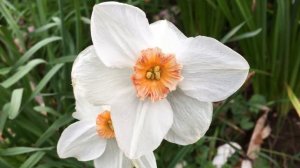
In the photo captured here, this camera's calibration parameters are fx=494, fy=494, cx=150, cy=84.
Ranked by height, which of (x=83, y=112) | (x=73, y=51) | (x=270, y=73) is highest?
(x=83, y=112)

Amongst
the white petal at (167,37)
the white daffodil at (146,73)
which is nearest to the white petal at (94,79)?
the white daffodil at (146,73)

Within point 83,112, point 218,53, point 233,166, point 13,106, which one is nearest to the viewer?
point 218,53

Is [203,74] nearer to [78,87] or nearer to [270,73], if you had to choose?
[78,87]

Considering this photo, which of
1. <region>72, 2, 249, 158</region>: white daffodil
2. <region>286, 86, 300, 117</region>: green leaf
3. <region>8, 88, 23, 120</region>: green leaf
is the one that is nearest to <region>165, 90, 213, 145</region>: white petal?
<region>72, 2, 249, 158</region>: white daffodil

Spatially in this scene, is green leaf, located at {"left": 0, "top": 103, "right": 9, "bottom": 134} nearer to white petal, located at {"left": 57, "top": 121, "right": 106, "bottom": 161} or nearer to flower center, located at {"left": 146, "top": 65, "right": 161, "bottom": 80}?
white petal, located at {"left": 57, "top": 121, "right": 106, "bottom": 161}

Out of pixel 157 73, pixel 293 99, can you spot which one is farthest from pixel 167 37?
pixel 293 99

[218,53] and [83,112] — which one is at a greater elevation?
[218,53]

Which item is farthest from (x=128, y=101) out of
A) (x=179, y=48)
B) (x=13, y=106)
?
(x=13, y=106)
